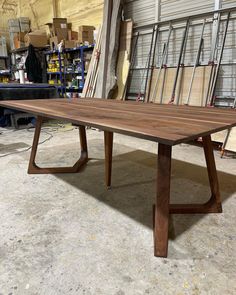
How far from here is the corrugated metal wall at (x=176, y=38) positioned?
2.91m

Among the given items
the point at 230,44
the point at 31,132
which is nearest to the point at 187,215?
the point at 230,44

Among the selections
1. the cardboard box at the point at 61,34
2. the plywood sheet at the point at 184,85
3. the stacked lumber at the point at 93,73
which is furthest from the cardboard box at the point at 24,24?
the plywood sheet at the point at 184,85

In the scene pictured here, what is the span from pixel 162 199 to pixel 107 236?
410 mm

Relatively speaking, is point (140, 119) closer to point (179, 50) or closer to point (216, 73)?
point (216, 73)

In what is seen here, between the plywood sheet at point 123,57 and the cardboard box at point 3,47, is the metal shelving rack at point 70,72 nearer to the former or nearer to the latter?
the plywood sheet at point 123,57

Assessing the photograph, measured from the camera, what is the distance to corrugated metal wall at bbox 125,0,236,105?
115 inches

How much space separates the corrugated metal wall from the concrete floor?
50.2 inches

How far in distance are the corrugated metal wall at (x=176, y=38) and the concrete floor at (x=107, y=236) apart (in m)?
1.27

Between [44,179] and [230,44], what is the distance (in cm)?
255

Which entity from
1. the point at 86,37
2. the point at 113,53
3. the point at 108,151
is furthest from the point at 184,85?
the point at 86,37

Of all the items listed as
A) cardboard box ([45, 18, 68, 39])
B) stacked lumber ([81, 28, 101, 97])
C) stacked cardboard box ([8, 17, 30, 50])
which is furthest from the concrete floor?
stacked cardboard box ([8, 17, 30, 50])

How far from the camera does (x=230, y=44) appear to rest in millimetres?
2887

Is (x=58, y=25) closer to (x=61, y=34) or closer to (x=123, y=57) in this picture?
(x=61, y=34)

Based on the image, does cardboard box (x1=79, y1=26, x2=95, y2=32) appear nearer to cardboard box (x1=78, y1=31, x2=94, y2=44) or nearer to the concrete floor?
cardboard box (x1=78, y1=31, x2=94, y2=44)
